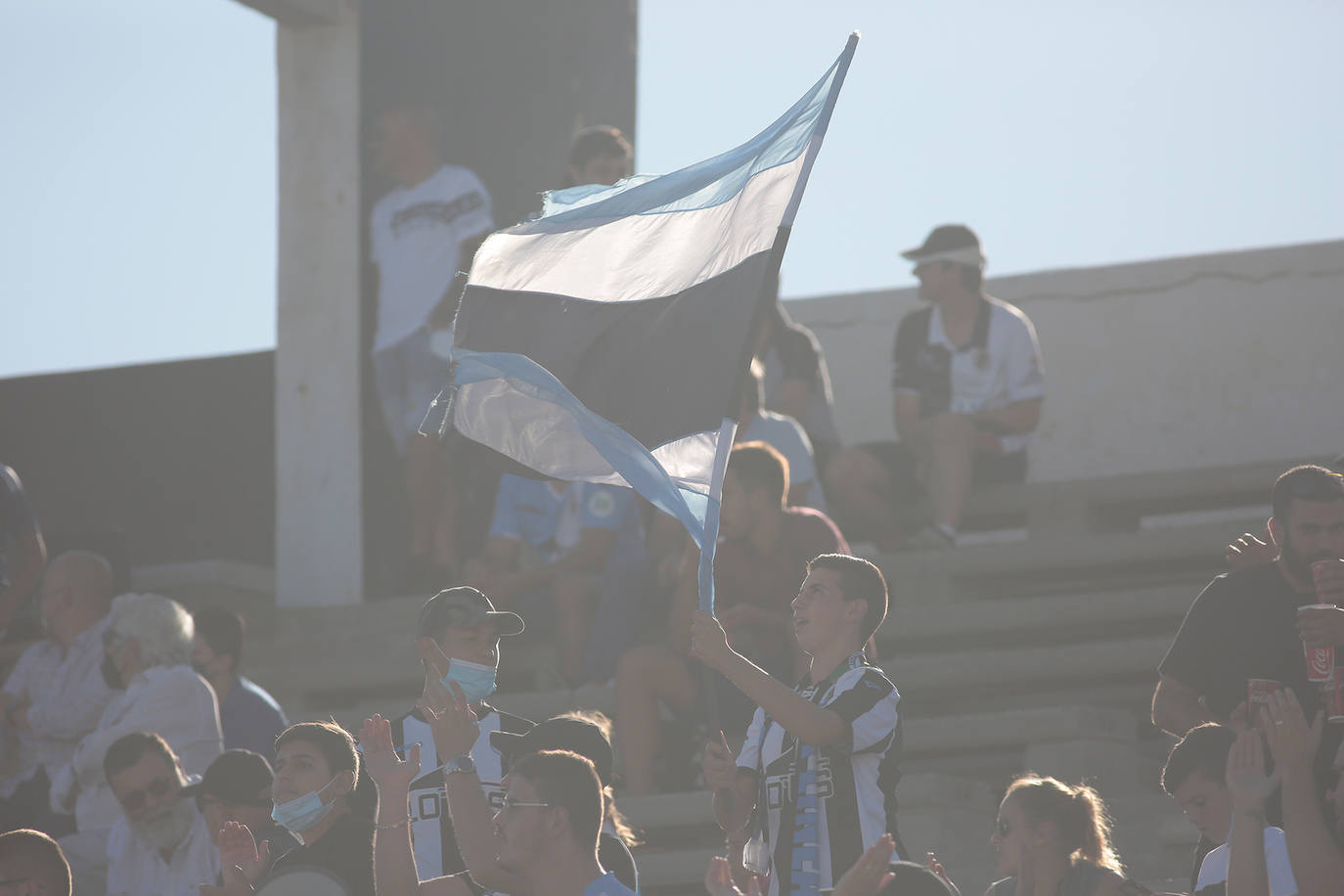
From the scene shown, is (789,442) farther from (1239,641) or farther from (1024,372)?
(1239,641)

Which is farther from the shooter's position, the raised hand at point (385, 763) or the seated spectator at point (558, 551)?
the seated spectator at point (558, 551)

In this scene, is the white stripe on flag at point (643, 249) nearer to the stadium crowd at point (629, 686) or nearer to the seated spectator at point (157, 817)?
the stadium crowd at point (629, 686)

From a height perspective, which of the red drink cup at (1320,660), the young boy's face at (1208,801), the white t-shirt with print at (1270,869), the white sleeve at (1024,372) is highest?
the white sleeve at (1024,372)

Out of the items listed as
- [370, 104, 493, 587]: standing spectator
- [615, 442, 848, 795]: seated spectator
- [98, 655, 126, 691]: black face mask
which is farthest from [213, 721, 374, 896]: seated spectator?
[370, 104, 493, 587]: standing spectator

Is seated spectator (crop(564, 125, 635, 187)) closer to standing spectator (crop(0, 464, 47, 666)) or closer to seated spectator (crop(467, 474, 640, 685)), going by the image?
seated spectator (crop(467, 474, 640, 685))

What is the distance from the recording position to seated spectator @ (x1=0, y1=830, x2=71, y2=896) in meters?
5.84

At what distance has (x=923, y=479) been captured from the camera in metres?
9.16

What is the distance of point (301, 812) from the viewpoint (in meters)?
5.31

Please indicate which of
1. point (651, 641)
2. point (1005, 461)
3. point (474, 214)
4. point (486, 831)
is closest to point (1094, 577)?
point (1005, 461)

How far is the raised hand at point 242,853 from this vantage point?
216 inches

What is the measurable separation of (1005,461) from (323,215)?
415cm

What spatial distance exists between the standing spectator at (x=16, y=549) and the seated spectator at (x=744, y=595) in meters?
3.02

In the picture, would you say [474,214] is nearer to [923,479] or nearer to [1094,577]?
[923,479]

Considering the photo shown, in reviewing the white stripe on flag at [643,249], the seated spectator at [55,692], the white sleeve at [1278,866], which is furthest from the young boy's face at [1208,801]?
the seated spectator at [55,692]
